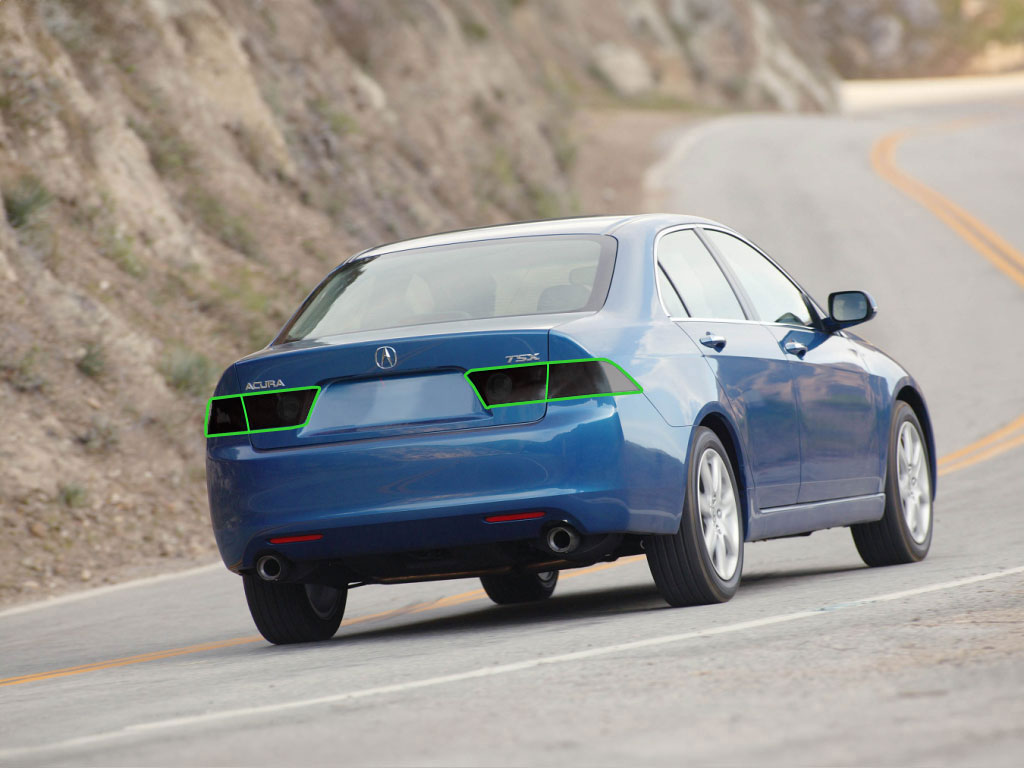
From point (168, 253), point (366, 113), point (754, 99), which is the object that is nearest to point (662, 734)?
point (168, 253)

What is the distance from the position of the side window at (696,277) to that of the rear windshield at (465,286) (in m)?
0.39

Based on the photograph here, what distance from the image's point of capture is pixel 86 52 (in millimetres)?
17234

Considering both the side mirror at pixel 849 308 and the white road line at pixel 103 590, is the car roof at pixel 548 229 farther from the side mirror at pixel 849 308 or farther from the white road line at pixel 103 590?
the white road line at pixel 103 590

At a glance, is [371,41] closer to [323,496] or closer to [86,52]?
[86,52]

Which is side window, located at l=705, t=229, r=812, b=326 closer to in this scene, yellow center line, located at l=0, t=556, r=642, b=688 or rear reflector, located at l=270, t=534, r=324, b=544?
yellow center line, located at l=0, t=556, r=642, b=688

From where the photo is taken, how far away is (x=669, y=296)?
7477 millimetres

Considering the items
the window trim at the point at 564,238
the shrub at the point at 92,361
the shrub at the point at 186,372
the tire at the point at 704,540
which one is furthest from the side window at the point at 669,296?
the shrub at the point at 186,372

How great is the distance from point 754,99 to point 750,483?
52.9 m

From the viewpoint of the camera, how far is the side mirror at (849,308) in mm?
8758

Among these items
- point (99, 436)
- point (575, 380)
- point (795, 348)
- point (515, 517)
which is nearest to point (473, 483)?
point (515, 517)

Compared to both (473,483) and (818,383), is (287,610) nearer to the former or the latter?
(473,483)

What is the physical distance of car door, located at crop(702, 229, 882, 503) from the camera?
8.27 meters

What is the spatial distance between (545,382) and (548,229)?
1292 millimetres

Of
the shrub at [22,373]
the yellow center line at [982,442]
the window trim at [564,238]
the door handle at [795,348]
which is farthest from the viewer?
the yellow center line at [982,442]
